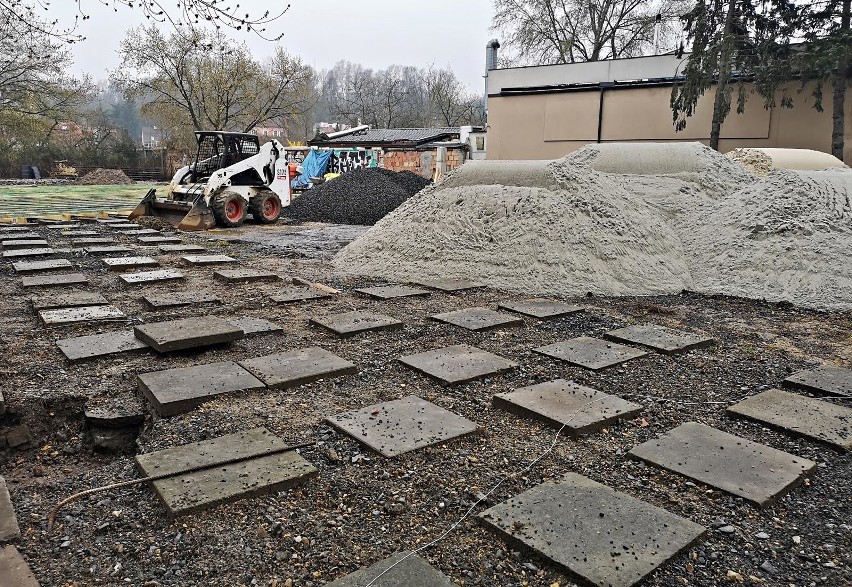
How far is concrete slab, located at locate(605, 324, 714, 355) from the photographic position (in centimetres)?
468

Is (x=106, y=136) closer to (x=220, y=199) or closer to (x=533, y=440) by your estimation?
(x=220, y=199)

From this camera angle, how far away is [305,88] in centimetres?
3353

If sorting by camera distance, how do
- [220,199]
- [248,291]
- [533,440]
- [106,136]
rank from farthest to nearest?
[106,136] → [220,199] → [248,291] → [533,440]

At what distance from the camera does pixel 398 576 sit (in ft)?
6.53

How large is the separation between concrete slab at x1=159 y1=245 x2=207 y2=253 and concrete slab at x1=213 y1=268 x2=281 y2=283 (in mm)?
2278

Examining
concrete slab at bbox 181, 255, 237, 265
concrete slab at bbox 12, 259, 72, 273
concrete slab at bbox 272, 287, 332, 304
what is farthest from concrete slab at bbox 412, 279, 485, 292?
concrete slab at bbox 12, 259, 72, 273

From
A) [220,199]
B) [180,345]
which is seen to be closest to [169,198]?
[220,199]

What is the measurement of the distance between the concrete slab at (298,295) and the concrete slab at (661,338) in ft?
10.00

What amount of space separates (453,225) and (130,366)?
481 centimetres

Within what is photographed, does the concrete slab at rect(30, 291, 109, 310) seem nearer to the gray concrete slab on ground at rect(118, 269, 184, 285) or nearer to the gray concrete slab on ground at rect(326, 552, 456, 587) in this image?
the gray concrete slab on ground at rect(118, 269, 184, 285)

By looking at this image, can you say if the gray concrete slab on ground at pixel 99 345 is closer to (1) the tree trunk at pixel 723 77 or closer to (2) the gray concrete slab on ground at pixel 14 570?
(2) the gray concrete slab on ground at pixel 14 570

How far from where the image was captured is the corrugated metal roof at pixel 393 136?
1271 inches

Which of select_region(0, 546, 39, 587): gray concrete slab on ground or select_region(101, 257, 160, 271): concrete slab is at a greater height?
select_region(101, 257, 160, 271): concrete slab

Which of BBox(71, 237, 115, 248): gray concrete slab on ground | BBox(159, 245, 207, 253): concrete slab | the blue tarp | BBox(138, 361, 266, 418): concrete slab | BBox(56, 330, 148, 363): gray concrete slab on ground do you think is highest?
the blue tarp
